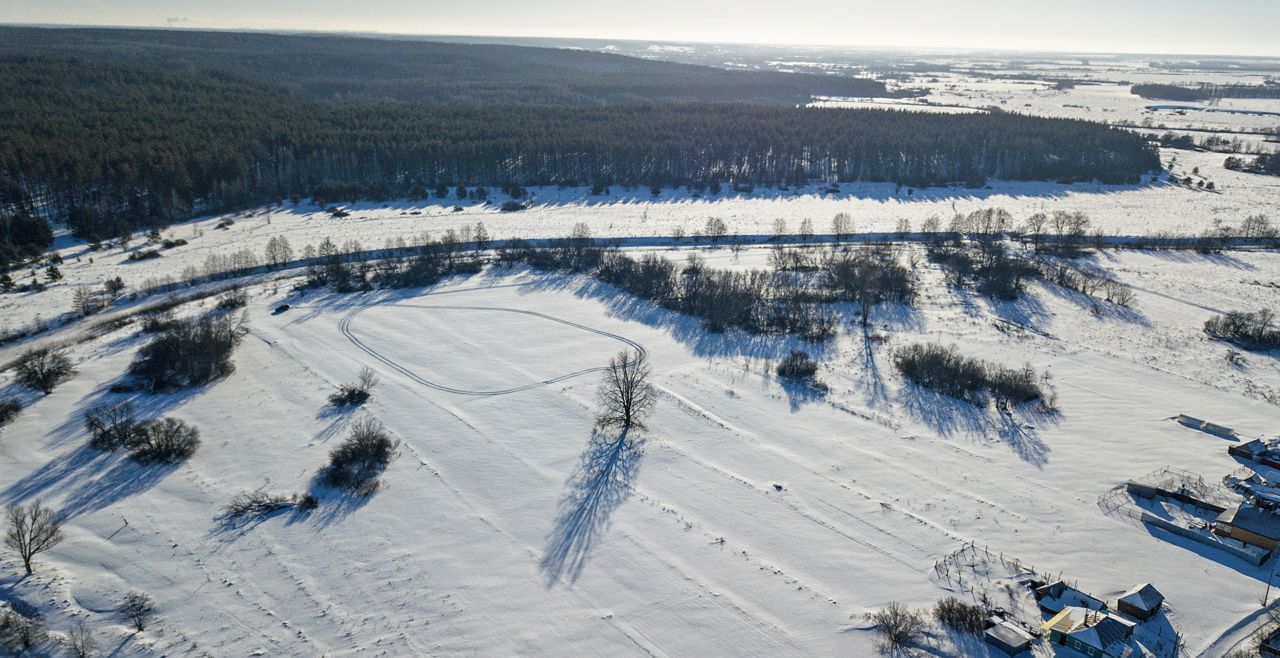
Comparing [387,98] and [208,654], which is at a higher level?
[387,98]

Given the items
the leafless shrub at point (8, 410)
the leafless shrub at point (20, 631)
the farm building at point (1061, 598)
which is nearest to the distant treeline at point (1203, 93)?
the farm building at point (1061, 598)

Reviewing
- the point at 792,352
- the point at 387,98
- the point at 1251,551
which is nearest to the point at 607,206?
the point at 792,352

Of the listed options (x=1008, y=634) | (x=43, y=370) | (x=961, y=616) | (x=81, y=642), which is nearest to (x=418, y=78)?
(x=43, y=370)

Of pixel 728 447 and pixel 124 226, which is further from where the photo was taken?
pixel 124 226

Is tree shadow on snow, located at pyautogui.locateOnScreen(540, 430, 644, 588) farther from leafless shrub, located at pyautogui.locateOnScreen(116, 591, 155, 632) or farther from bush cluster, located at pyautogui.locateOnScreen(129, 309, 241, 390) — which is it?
bush cluster, located at pyautogui.locateOnScreen(129, 309, 241, 390)

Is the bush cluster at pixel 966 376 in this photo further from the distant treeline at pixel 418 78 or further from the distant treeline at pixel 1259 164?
the distant treeline at pixel 418 78

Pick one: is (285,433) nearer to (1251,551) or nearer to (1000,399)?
(1000,399)
